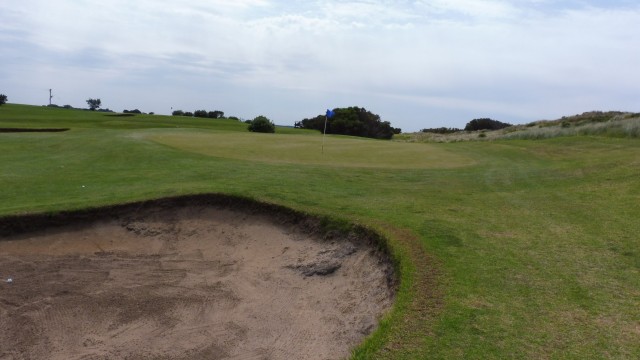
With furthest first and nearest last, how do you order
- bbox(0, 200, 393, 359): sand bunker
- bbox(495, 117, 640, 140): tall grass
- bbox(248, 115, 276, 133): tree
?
1. bbox(248, 115, 276, 133): tree
2. bbox(495, 117, 640, 140): tall grass
3. bbox(0, 200, 393, 359): sand bunker

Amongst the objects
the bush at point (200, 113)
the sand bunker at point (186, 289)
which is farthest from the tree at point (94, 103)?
the sand bunker at point (186, 289)

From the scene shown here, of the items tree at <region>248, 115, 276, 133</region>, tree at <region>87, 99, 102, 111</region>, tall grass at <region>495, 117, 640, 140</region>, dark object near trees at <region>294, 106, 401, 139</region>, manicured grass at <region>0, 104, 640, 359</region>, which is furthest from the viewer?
tree at <region>87, 99, 102, 111</region>

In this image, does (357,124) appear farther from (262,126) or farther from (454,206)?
(454,206)

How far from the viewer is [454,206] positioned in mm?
11969

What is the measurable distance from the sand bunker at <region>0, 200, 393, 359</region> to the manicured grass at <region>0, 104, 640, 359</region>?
87cm

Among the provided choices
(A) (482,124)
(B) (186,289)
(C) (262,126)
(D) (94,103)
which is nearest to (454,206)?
(B) (186,289)

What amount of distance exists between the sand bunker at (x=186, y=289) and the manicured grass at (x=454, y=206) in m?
0.87

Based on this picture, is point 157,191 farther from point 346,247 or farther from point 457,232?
point 457,232

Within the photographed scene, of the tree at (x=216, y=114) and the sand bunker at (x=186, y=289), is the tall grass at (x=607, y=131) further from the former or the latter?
the tree at (x=216, y=114)

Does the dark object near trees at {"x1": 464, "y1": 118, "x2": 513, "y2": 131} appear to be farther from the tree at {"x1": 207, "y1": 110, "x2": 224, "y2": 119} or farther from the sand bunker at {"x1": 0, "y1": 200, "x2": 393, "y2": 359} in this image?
the sand bunker at {"x1": 0, "y1": 200, "x2": 393, "y2": 359}

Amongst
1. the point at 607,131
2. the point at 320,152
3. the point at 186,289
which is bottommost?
the point at 186,289

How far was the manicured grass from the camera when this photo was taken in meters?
5.82

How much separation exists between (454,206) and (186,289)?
624cm

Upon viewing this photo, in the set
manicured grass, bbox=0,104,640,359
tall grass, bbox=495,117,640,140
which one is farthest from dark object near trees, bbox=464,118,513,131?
manicured grass, bbox=0,104,640,359
